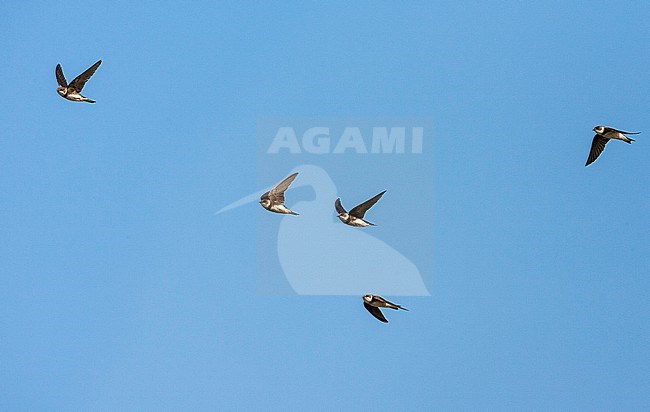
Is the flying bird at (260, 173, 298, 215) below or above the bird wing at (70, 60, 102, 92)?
below

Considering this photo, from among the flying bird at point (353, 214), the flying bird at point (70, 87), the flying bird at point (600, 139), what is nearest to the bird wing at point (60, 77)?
the flying bird at point (70, 87)

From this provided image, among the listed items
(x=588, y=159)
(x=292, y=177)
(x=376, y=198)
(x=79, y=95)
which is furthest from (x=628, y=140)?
(x=79, y=95)

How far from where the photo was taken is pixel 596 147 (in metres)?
10.6

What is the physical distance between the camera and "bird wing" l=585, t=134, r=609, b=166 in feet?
34.5

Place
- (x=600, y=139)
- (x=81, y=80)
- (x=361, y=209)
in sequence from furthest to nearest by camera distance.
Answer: (x=600, y=139), (x=81, y=80), (x=361, y=209)

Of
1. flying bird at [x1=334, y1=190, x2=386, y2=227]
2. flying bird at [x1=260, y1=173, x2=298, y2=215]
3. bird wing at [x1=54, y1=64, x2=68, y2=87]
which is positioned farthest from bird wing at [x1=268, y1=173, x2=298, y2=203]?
bird wing at [x1=54, y1=64, x2=68, y2=87]

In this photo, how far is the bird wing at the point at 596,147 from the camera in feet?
34.5

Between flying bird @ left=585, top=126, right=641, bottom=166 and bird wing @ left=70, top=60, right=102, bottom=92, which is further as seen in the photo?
flying bird @ left=585, top=126, right=641, bottom=166

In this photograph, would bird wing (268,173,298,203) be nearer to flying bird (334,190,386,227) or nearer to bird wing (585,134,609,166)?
flying bird (334,190,386,227)

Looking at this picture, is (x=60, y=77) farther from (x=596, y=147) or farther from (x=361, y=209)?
(x=596, y=147)

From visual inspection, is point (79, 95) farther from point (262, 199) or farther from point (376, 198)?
point (376, 198)

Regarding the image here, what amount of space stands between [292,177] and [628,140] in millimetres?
3350

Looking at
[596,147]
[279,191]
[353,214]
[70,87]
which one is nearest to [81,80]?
[70,87]

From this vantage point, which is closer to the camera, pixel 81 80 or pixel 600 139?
pixel 81 80
